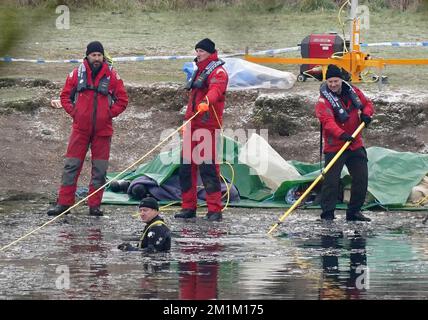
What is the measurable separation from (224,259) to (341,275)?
1133 millimetres

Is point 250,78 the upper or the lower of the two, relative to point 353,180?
upper

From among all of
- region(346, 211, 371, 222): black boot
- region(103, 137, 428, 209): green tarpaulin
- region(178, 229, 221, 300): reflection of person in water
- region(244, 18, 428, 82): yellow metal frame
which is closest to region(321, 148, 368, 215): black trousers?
region(346, 211, 371, 222): black boot

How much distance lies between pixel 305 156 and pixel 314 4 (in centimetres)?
1212

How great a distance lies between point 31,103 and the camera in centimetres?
1508

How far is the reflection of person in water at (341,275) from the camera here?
676 cm

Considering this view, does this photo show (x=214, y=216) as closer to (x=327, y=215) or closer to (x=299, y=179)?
(x=327, y=215)

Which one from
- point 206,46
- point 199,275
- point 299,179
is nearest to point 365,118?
point 299,179

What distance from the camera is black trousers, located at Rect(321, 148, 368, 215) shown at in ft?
34.9

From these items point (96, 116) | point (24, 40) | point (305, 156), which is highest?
point (24, 40)

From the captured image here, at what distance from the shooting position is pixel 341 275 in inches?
297

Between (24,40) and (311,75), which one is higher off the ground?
(24,40)

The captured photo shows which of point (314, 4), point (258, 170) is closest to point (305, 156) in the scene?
point (258, 170)
